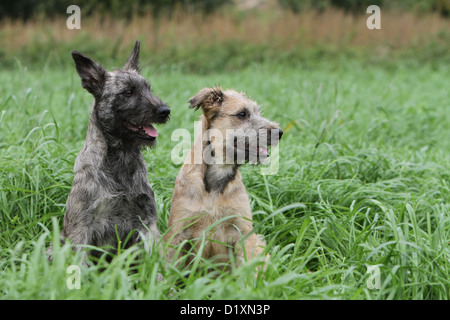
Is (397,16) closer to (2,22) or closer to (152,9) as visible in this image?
(152,9)

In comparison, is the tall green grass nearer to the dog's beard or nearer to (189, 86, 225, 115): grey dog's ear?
the dog's beard

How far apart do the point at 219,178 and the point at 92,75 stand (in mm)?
1052

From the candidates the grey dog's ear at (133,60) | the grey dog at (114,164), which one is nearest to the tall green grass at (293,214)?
the grey dog at (114,164)

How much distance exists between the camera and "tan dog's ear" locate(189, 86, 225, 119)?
3465mm

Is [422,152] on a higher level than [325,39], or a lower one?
lower

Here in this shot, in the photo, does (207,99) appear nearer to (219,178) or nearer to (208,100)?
(208,100)

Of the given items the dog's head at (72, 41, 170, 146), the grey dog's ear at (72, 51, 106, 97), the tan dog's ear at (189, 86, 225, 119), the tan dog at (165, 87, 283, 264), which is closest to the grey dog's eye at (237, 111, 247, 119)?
the tan dog at (165, 87, 283, 264)

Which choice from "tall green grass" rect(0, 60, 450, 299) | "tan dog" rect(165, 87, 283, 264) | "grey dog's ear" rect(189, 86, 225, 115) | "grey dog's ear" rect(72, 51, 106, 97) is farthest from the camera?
"grey dog's ear" rect(189, 86, 225, 115)

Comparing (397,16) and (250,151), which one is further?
(397,16)

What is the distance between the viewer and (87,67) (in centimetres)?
324

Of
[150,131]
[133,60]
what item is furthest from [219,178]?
[133,60]

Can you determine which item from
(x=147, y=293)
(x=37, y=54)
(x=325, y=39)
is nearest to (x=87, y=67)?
(x=147, y=293)
